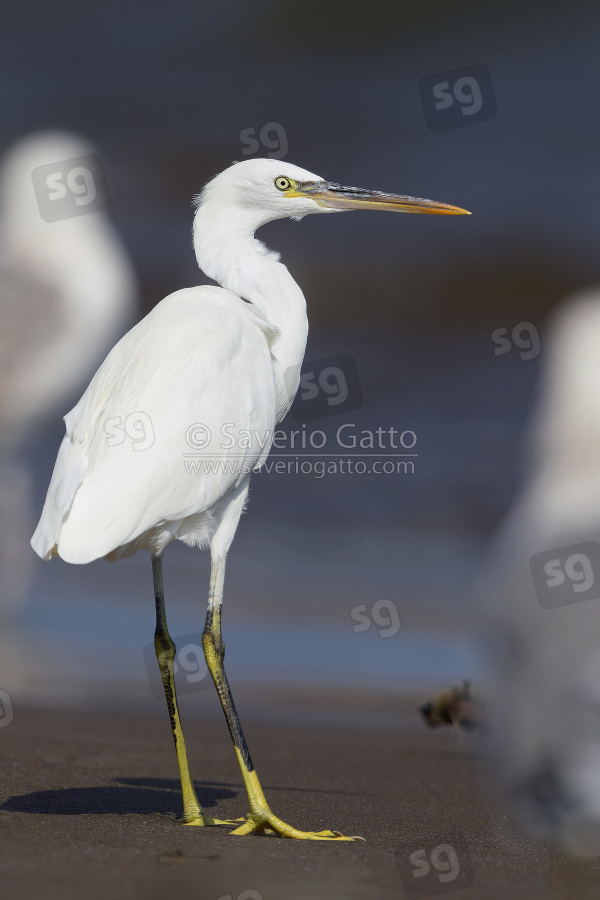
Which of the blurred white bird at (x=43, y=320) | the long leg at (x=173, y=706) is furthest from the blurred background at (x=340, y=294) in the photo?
the long leg at (x=173, y=706)

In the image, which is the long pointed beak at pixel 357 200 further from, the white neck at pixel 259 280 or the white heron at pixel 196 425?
the white neck at pixel 259 280

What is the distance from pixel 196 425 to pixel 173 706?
944mm

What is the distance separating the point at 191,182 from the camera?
1227 cm

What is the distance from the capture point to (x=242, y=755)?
11.4 feet

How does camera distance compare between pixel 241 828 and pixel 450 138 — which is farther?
pixel 450 138

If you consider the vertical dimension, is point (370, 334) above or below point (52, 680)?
above

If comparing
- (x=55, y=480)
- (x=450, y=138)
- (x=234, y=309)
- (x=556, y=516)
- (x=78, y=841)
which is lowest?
(x=78, y=841)

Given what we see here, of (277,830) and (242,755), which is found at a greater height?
(242,755)

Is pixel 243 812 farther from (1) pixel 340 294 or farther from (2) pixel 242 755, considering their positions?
(1) pixel 340 294

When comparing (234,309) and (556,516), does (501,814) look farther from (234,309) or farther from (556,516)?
(234,309)

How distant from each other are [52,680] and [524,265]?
273 inches

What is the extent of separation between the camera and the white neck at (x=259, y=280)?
13.4 ft

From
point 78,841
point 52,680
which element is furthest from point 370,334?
point 78,841

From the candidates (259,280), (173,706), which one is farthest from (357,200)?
(173,706)
